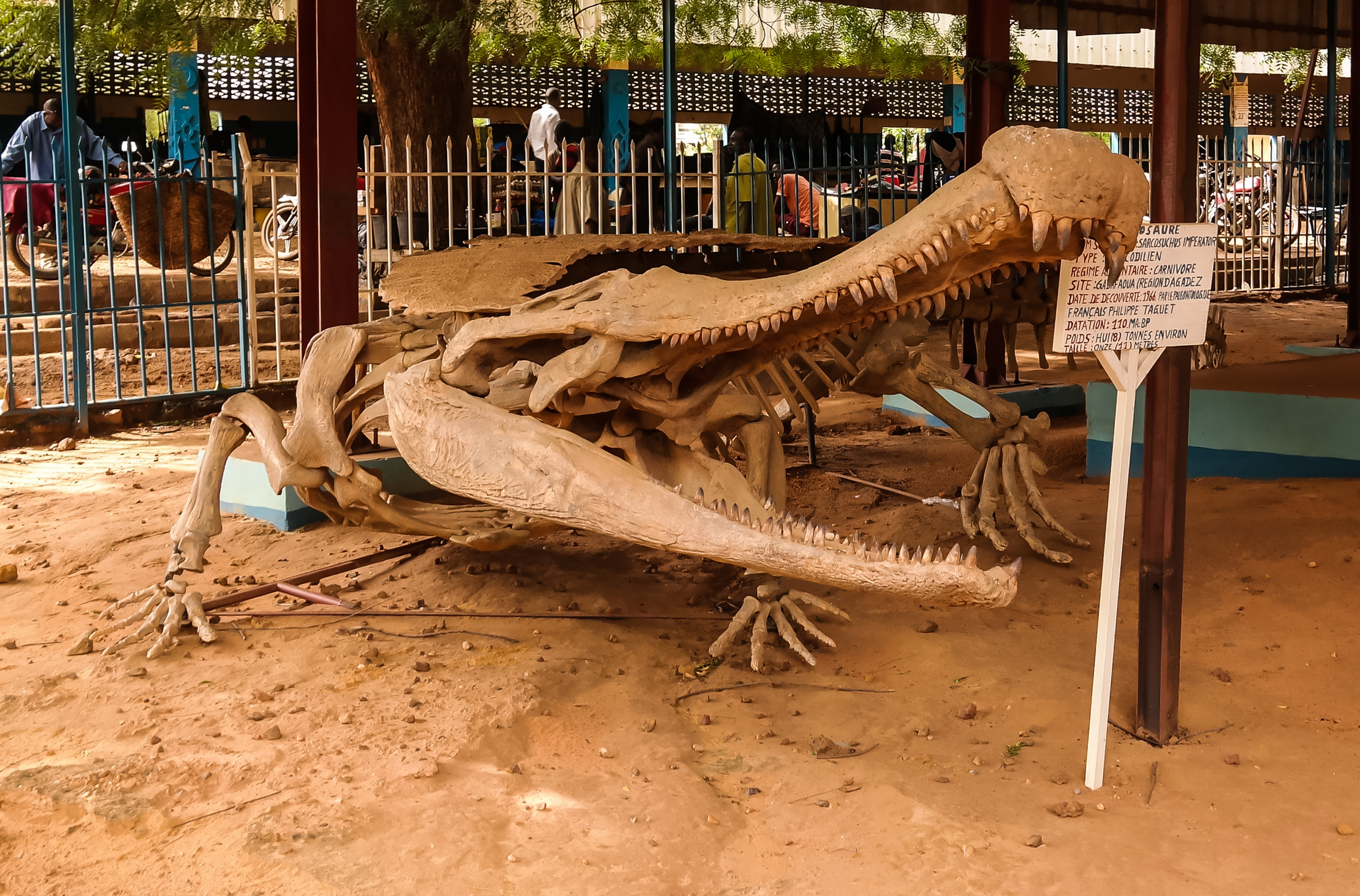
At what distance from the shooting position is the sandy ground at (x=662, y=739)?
2854 mm

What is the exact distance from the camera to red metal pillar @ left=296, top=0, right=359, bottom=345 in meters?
5.83

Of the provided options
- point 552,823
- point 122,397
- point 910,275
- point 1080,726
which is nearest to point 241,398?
point 552,823

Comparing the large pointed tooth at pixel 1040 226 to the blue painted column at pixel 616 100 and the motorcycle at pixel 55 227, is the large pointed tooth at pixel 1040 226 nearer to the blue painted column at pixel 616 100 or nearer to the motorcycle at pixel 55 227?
the motorcycle at pixel 55 227

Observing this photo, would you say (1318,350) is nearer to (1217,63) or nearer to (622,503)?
(622,503)

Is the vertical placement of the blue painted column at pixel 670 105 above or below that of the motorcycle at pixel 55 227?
above

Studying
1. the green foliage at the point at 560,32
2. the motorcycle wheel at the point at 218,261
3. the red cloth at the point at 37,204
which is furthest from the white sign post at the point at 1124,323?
the red cloth at the point at 37,204

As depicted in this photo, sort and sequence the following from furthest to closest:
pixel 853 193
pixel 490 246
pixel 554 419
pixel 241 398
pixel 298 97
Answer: pixel 853 193 → pixel 298 97 → pixel 241 398 → pixel 490 246 → pixel 554 419

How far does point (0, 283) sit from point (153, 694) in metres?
9.32

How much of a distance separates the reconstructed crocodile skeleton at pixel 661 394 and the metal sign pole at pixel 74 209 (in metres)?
4.13

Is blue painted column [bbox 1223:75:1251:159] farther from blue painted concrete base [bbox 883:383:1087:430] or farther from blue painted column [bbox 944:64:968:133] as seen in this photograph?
blue painted concrete base [bbox 883:383:1087:430]

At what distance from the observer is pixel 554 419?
347cm

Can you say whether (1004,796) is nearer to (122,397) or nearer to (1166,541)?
(1166,541)

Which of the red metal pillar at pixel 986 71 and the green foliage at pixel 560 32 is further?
the green foliage at pixel 560 32

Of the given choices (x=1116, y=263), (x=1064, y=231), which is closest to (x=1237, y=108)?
(x=1116, y=263)
